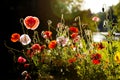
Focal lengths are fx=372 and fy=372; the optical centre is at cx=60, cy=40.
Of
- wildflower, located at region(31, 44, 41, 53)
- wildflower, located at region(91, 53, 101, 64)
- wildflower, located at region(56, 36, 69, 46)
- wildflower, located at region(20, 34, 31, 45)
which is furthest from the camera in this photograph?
wildflower, located at region(20, 34, 31, 45)

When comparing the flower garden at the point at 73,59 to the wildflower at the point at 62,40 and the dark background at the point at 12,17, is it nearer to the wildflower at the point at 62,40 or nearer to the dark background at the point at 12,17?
the wildflower at the point at 62,40

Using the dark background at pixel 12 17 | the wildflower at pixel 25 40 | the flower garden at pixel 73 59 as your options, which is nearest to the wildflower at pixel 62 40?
the flower garden at pixel 73 59

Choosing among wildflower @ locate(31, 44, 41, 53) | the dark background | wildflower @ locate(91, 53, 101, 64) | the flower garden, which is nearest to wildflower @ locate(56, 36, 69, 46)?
the flower garden

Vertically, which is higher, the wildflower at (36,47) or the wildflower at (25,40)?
the wildflower at (25,40)

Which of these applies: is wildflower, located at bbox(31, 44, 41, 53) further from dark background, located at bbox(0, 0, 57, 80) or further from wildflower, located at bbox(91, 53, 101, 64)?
dark background, located at bbox(0, 0, 57, 80)

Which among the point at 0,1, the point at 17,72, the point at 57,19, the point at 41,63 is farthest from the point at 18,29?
the point at 41,63

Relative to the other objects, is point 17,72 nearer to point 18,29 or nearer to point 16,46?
point 16,46

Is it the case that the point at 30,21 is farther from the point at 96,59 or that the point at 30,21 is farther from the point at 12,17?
the point at 12,17

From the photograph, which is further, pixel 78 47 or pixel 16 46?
pixel 16 46

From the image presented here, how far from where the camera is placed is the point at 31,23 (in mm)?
5957

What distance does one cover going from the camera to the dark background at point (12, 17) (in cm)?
979

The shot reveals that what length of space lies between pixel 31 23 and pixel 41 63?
0.78 metres

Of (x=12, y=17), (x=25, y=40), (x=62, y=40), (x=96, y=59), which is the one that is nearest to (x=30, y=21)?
(x=25, y=40)

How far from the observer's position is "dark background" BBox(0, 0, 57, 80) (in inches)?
385
